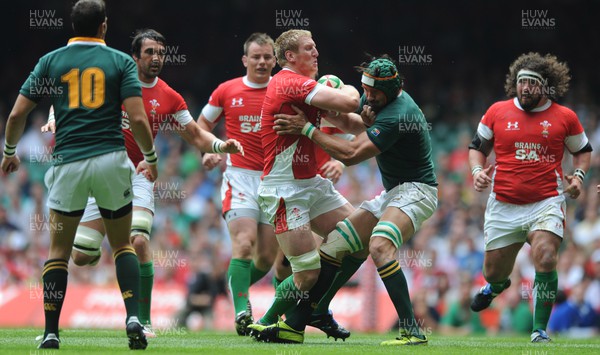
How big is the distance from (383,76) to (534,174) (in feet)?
7.58

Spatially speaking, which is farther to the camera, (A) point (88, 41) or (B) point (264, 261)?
(B) point (264, 261)

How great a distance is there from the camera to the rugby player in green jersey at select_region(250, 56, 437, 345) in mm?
7879

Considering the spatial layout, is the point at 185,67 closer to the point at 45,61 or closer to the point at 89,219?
the point at 89,219

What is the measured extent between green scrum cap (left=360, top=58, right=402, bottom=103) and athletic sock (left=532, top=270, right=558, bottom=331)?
2615 mm

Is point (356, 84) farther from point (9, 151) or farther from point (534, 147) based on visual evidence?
point (9, 151)

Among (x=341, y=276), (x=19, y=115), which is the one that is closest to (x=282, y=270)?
(x=341, y=276)

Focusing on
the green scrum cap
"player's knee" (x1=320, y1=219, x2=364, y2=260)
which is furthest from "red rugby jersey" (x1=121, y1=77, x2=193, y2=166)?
the green scrum cap

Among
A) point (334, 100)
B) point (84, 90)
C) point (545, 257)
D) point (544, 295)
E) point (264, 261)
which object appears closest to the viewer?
point (84, 90)

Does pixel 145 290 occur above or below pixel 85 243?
below

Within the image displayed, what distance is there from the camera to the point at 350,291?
1418 centimetres

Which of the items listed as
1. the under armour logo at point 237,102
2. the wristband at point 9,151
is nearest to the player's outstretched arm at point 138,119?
the wristband at point 9,151

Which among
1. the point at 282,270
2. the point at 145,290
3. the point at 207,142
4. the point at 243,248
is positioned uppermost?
the point at 207,142

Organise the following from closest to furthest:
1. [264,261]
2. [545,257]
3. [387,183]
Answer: [387,183] → [545,257] → [264,261]

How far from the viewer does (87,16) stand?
6.98m
